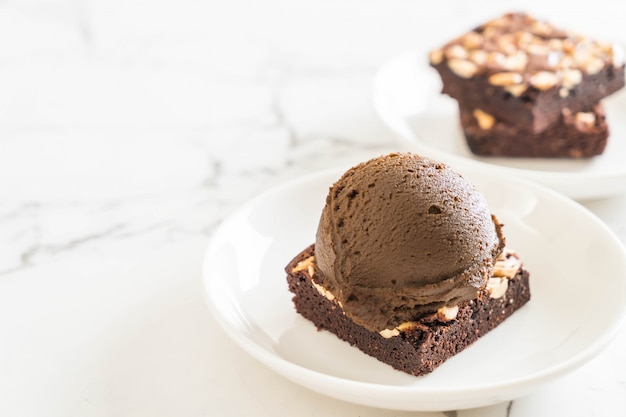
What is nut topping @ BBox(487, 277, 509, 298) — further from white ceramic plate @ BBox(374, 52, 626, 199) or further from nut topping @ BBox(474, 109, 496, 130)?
nut topping @ BBox(474, 109, 496, 130)

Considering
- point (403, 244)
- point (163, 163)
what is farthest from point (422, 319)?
point (163, 163)

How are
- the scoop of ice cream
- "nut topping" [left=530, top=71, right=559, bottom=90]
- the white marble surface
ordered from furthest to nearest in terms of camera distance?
"nut topping" [left=530, top=71, right=559, bottom=90]
the white marble surface
the scoop of ice cream

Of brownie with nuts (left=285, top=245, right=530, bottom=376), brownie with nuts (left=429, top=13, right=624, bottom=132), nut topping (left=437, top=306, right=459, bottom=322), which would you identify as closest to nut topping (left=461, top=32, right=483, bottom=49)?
brownie with nuts (left=429, top=13, right=624, bottom=132)

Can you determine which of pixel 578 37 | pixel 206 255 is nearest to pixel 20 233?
pixel 206 255

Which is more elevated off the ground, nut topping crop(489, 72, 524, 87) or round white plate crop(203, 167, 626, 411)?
nut topping crop(489, 72, 524, 87)

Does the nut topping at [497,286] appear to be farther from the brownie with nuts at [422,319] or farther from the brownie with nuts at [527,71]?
the brownie with nuts at [527,71]

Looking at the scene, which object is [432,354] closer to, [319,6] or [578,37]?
[578,37]
